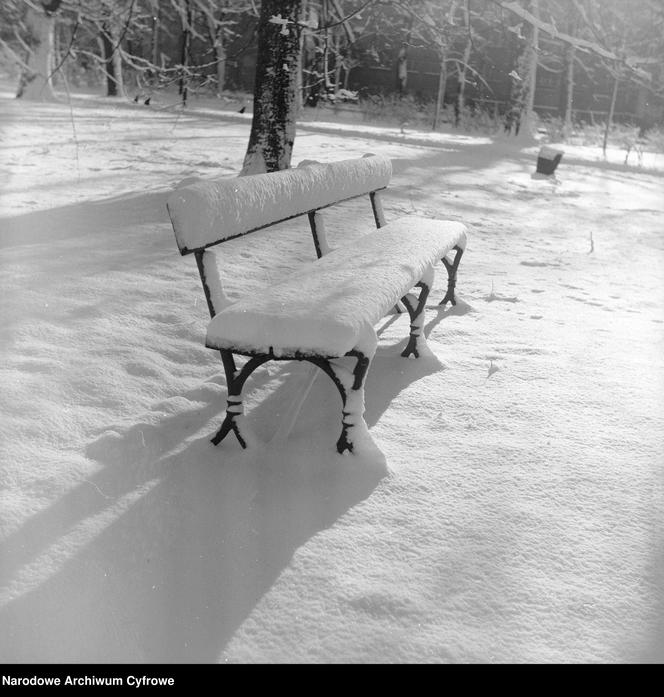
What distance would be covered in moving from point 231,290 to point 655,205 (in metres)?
7.35

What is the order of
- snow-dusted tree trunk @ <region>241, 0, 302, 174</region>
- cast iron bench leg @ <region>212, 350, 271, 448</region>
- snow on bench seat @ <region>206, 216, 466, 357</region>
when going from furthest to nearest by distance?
snow-dusted tree trunk @ <region>241, 0, 302, 174</region>
cast iron bench leg @ <region>212, 350, 271, 448</region>
snow on bench seat @ <region>206, 216, 466, 357</region>

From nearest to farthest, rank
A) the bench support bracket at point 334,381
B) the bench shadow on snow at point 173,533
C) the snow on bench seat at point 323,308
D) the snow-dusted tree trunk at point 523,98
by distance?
the bench shadow on snow at point 173,533 → the snow on bench seat at point 323,308 → the bench support bracket at point 334,381 → the snow-dusted tree trunk at point 523,98

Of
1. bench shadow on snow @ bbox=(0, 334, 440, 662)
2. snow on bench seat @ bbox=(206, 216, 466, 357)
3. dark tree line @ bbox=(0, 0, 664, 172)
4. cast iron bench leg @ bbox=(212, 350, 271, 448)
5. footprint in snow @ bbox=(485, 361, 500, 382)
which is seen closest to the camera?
bench shadow on snow @ bbox=(0, 334, 440, 662)

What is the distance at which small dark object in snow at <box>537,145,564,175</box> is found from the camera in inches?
440

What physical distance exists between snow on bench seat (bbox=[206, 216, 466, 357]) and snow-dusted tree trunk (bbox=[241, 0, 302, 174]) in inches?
146

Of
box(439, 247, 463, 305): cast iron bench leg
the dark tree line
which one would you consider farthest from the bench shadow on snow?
the dark tree line

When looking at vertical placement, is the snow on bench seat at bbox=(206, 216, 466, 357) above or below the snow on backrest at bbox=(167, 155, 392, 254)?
below

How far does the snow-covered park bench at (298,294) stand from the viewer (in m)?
2.58

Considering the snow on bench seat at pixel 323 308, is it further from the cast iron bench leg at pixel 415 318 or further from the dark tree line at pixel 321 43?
the dark tree line at pixel 321 43

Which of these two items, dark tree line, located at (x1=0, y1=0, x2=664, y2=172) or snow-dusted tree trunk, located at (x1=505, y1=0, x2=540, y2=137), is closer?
dark tree line, located at (x1=0, y1=0, x2=664, y2=172)

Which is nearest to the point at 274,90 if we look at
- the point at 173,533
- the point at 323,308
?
the point at 323,308

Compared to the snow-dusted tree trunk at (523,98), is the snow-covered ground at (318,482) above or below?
below

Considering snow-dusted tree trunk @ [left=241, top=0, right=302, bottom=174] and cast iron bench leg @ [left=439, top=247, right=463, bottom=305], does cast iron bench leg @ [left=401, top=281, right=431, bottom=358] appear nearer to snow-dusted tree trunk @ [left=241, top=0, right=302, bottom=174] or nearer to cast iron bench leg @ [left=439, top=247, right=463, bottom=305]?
cast iron bench leg @ [left=439, top=247, right=463, bottom=305]

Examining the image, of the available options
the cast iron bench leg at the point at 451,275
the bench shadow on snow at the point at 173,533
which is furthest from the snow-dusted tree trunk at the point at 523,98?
the bench shadow on snow at the point at 173,533
